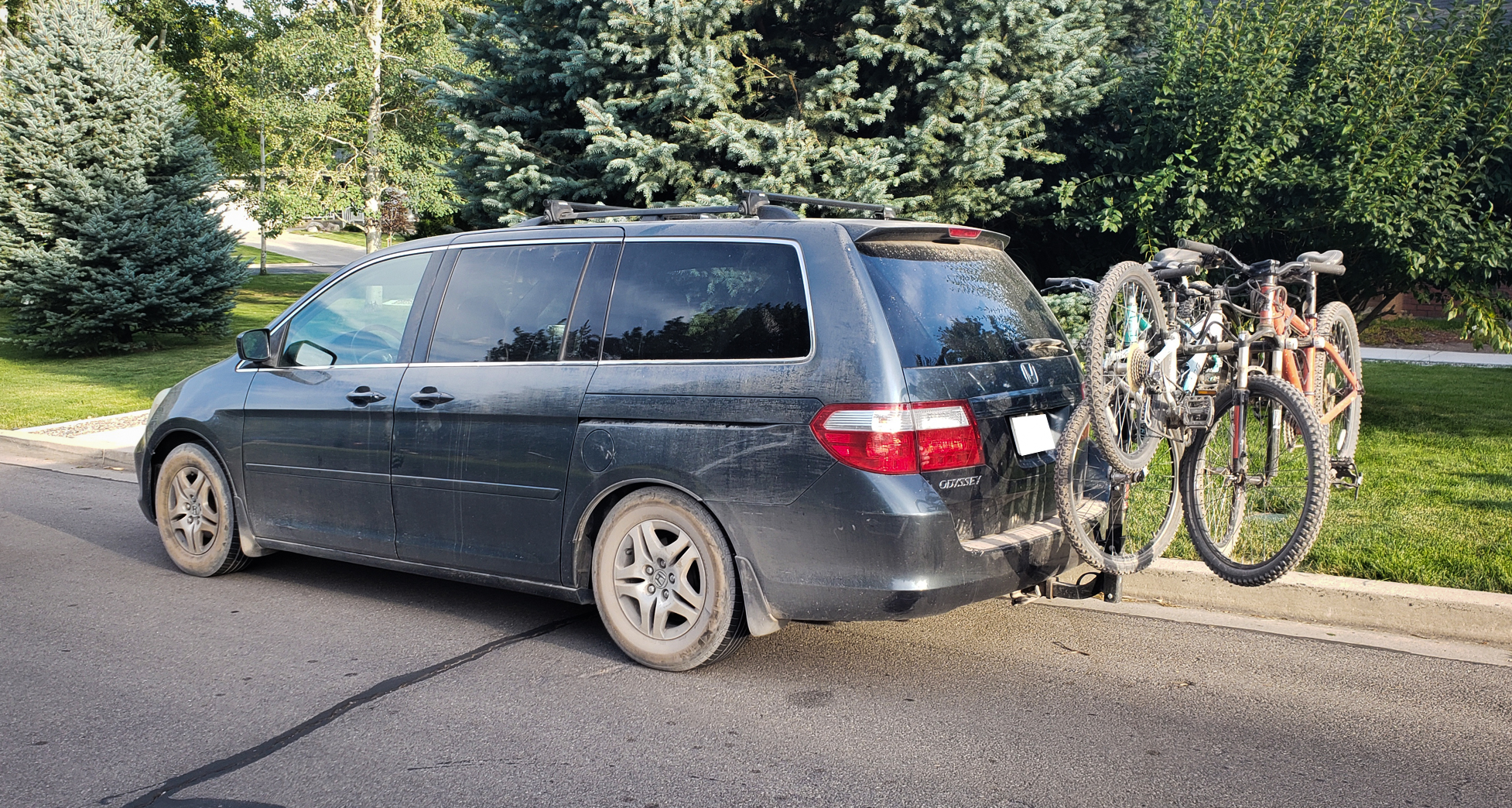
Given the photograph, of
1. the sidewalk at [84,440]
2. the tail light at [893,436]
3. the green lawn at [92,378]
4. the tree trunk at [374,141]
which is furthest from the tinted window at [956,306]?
the tree trunk at [374,141]

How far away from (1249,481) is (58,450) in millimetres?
10485

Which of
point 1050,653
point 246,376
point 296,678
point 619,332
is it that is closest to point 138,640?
point 296,678

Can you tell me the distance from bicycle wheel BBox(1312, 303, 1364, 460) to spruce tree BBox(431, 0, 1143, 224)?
4.93 metres

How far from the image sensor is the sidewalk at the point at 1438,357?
1672 cm

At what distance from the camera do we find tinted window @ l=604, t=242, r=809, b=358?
4.27 m

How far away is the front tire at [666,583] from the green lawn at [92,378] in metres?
10.4

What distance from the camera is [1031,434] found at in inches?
176

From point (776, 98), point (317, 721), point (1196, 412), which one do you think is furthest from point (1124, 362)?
point (776, 98)

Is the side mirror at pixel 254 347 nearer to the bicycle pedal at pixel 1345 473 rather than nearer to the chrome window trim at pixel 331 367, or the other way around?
the chrome window trim at pixel 331 367

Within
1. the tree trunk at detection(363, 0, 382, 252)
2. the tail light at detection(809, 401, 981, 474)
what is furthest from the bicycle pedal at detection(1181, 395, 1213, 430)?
the tree trunk at detection(363, 0, 382, 252)

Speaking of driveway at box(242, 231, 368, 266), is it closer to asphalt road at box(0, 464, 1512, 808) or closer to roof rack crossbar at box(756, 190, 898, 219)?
asphalt road at box(0, 464, 1512, 808)

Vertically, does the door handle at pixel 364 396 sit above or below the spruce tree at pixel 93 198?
below

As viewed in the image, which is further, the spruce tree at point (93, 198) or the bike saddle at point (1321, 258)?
the spruce tree at point (93, 198)

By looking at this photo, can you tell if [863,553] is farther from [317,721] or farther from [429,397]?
[429,397]
